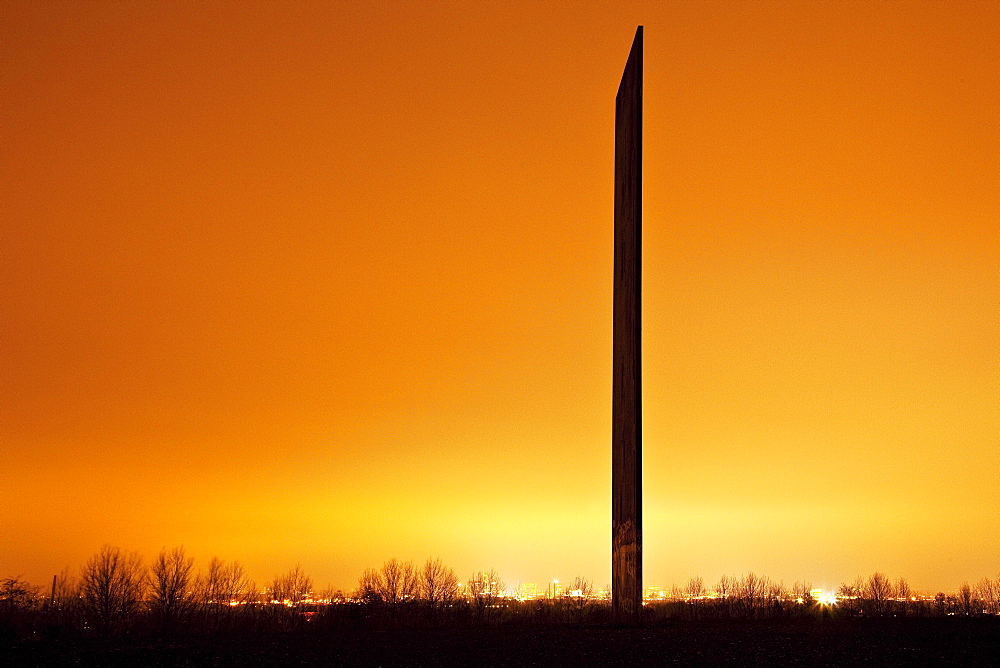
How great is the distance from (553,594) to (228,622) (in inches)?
223

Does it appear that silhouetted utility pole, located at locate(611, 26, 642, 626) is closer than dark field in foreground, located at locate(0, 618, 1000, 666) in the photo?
No

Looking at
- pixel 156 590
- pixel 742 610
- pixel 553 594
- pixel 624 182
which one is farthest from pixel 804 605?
pixel 156 590

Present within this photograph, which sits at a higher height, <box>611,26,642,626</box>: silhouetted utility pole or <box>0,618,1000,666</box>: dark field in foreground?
<box>611,26,642,626</box>: silhouetted utility pole

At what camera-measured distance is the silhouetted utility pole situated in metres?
14.7

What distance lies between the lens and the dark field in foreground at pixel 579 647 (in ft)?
32.7

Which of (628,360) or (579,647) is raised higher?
(628,360)

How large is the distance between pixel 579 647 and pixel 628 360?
5.26m

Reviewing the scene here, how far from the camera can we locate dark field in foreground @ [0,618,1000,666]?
9.97 meters

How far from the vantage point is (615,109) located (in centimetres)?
1828

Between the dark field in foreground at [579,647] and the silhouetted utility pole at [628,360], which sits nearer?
the dark field in foreground at [579,647]

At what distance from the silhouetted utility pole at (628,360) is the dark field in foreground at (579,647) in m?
1.72

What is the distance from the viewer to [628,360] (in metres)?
15.5

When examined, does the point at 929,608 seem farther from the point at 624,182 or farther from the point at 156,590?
the point at 156,590

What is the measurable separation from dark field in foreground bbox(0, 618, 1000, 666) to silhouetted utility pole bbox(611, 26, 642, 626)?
5.65 ft
